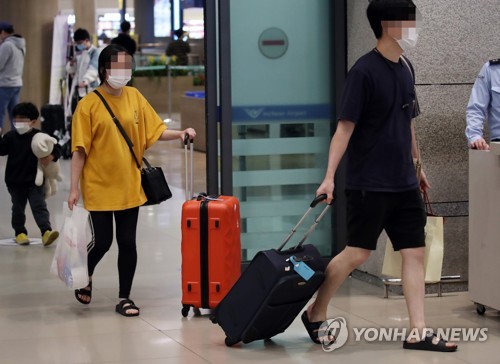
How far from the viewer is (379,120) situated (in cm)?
542

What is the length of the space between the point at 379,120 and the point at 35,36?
1721cm

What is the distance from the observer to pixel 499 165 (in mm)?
6090

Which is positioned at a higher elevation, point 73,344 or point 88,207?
point 88,207

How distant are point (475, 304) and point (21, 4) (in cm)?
1680

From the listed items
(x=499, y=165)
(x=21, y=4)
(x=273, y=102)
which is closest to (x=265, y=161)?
(x=273, y=102)

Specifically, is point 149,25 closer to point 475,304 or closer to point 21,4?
point 21,4

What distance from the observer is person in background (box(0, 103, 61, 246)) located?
9.13m

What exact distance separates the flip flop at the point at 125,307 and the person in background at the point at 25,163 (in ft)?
8.95

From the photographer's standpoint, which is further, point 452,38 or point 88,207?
point 452,38

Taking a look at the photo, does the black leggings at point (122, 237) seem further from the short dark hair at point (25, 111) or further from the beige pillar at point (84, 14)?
the beige pillar at point (84, 14)

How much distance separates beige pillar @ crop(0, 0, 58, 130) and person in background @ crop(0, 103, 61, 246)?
39.7ft

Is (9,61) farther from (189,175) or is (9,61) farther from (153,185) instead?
(153,185)

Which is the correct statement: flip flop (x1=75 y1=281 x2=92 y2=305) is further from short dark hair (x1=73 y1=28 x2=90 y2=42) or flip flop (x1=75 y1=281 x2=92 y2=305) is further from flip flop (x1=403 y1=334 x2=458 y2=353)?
short dark hair (x1=73 y1=28 x2=90 y2=42)

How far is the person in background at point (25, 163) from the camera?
9.13 m
